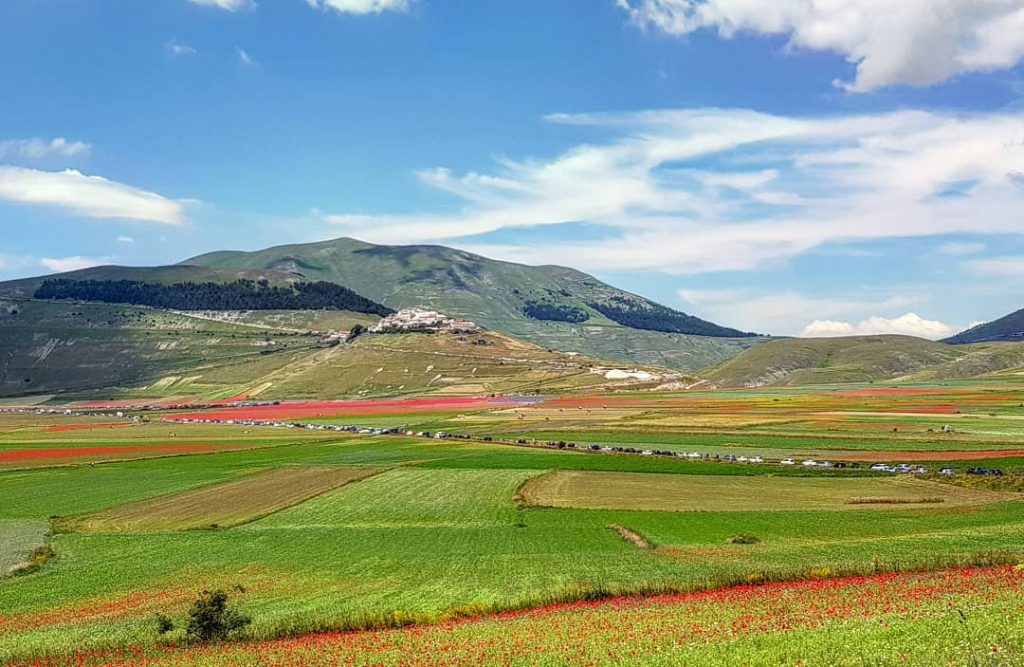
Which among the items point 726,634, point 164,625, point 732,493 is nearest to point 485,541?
point 164,625

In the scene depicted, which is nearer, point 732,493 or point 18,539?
point 18,539

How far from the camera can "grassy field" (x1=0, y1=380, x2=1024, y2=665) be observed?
96.3 ft

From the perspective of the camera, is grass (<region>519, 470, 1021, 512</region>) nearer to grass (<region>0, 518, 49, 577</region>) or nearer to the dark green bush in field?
the dark green bush in field

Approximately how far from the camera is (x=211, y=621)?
3206 centimetres

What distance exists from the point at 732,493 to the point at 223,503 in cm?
4578

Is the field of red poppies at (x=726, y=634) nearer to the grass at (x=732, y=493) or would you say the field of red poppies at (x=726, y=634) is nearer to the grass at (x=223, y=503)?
the grass at (x=732, y=493)

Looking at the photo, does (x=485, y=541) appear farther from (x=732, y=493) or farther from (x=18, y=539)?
(x=18, y=539)

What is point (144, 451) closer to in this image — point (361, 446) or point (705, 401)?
point (361, 446)

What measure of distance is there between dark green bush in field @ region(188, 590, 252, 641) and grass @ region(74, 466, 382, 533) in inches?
1083

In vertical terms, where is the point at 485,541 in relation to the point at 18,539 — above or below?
above

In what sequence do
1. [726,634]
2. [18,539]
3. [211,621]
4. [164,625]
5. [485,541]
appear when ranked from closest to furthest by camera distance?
1. [726,634]
2. [211,621]
3. [164,625]
4. [485,541]
5. [18,539]

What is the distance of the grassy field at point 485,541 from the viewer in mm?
29359

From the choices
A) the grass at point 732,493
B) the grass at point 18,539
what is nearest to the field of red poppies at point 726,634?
the grass at point 18,539

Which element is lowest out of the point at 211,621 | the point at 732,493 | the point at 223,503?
the point at 223,503
